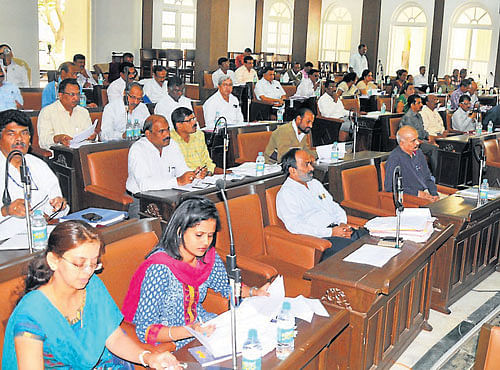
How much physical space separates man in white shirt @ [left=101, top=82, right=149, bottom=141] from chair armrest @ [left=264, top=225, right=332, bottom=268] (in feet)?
8.62

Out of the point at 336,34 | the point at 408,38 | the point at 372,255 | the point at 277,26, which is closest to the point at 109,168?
the point at 372,255

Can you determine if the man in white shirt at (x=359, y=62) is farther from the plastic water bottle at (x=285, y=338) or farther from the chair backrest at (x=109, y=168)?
the plastic water bottle at (x=285, y=338)

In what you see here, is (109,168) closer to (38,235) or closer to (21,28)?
(38,235)

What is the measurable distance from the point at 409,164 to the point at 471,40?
13200 mm

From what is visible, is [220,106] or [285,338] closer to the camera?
[285,338]

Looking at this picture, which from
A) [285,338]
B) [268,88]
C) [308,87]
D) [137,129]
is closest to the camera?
[285,338]

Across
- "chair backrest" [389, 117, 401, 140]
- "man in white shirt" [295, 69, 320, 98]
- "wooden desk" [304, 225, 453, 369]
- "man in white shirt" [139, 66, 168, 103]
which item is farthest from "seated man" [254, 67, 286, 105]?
"wooden desk" [304, 225, 453, 369]

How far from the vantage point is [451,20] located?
53.7ft

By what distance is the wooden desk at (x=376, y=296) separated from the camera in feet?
8.58

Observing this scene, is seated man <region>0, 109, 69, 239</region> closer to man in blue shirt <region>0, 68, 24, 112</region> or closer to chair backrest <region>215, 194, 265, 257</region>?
chair backrest <region>215, 194, 265, 257</region>

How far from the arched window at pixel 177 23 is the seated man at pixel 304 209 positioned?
14.3 m

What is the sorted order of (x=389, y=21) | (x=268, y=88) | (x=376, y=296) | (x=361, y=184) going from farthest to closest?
(x=389, y=21) < (x=268, y=88) < (x=361, y=184) < (x=376, y=296)

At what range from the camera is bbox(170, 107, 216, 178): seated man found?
15.4 ft

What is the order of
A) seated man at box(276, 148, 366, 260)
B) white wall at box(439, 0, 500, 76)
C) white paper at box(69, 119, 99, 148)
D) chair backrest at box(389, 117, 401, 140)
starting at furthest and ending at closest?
white wall at box(439, 0, 500, 76) < chair backrest at box(389, 117, 401, 140) < white paper at box(69, 119, 99, 148) < seated man at box(276, 148, 366, 260)
